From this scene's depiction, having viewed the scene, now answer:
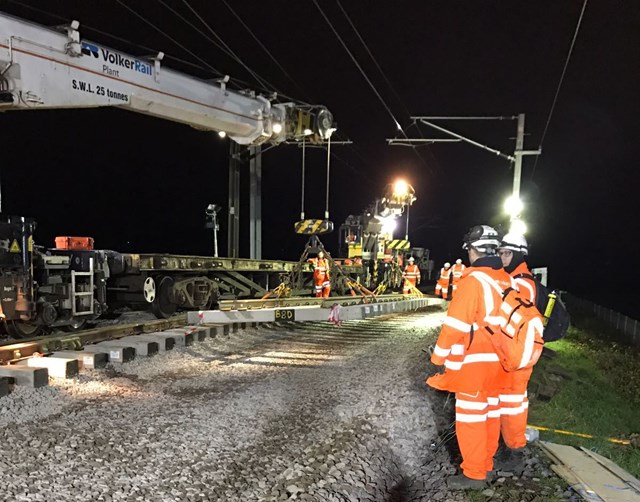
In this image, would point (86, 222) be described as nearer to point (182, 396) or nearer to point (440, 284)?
point (440, 284)

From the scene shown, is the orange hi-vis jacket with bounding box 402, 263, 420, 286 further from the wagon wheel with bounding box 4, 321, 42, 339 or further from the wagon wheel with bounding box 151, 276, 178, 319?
the wagon wheel with bounding box 4, 321, 42, 339

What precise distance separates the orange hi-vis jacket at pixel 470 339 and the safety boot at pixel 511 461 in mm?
807

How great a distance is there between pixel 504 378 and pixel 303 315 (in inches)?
155

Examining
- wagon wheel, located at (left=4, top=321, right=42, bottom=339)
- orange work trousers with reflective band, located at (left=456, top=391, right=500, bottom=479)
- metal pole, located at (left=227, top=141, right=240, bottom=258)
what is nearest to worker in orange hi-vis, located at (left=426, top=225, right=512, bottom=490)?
orange work trousers with reflective band, located at (left=456, top=391, right=500, bottom=479)

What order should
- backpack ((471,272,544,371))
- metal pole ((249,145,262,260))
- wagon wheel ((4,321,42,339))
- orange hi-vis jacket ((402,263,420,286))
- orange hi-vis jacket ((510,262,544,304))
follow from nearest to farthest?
1. backpack ((471,272,544,371))
2. orange hi-vis jacket ((510,262,544,304))
3. wagon wheel ((4,321,42,339))
4. metal pole ((249,145,262,260))
5. orange hi-vis jacket ((402,263,420,286))

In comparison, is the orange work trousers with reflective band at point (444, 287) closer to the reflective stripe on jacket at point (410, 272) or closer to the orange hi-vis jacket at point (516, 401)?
the reflective stripe on jacket at point (410, 272)

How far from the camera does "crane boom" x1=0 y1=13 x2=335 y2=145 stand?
5.53 m

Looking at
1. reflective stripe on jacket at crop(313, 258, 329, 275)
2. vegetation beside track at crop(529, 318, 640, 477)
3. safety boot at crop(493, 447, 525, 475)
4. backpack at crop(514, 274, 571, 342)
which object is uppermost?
backpack at crop(514, 274, 571, 342)

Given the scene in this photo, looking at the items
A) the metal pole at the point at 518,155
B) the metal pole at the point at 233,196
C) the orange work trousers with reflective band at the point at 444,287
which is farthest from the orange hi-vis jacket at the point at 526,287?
the orange work trousers with reflective band at the point at 444,287

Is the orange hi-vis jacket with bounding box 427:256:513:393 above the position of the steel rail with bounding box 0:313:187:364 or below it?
above

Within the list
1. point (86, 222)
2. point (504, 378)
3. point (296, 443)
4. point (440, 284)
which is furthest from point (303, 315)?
point (86, 222)

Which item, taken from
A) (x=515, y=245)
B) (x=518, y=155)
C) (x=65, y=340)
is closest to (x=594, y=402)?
(x=515, y=245)

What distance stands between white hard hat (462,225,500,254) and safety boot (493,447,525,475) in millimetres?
1644

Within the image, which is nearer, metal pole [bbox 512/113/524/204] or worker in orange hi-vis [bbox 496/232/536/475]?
worker in orange hi-vis [bbox 496/232/536/475]
